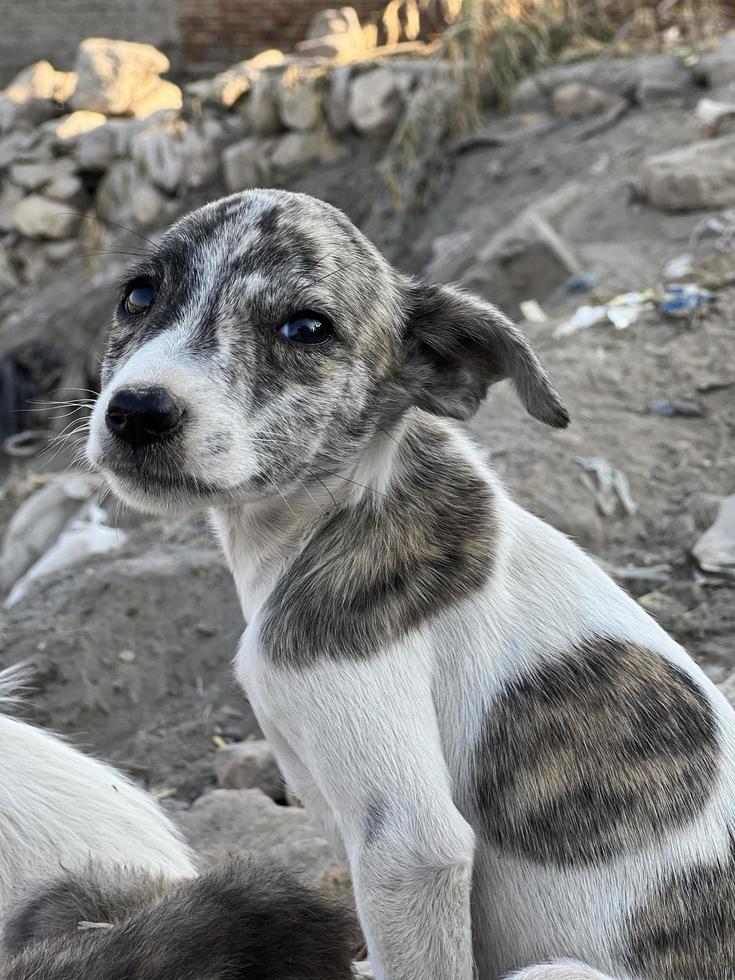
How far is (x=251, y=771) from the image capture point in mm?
4172

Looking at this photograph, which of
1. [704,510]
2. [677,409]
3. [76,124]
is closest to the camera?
[704,510]

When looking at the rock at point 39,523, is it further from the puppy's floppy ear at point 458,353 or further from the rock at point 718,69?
the rock at point 718,69

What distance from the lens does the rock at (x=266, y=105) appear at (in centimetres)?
1298

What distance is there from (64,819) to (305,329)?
1243 millimetres

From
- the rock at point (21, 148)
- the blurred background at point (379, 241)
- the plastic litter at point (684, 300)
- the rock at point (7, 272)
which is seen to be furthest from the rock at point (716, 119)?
the rock at point (7, 272)

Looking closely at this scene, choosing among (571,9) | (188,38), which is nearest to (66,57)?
(188,38)

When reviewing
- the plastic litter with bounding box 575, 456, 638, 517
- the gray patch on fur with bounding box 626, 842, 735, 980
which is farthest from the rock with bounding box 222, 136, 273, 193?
the gray patch on fur with bounding box 626, 842, 735, 980

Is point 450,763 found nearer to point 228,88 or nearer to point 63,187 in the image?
point 228,88

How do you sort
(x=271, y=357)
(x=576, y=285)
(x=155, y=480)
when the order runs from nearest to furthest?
(x=155, y=480), (x=271, y=357), (x=576, y=285)

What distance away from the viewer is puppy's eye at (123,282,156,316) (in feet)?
8.78

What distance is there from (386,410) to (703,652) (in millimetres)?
2086

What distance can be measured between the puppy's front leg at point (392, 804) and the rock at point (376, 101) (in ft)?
34.9

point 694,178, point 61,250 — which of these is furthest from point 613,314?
point 61,250

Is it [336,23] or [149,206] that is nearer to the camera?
[149,206]
